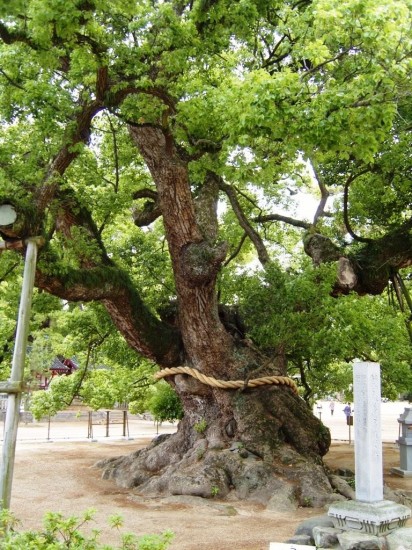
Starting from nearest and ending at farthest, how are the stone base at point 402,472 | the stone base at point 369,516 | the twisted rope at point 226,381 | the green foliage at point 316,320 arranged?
1. the stone base at point 369,516
2. the green foliage at point 316,320
3. the twisted rope at point 226,381
4. the stone base at point 402,472

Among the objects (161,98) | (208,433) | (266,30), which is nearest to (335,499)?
(208,433)

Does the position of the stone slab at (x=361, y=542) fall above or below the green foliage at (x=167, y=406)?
below

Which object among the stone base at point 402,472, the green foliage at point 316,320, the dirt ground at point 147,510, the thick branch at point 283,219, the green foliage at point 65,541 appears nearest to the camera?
the green foliage at point 65,541

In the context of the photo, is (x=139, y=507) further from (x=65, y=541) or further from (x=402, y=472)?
(x=402, y=472)

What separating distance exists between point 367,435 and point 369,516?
0.92m

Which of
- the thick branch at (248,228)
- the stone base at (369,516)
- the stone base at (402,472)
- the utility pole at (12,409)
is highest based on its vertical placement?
the thick branch at (248,228)

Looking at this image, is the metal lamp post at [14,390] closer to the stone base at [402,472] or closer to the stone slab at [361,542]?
the stone slab at [361,542]

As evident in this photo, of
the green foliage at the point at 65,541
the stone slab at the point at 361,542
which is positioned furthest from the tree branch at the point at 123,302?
the stone slab at the point at 361,542

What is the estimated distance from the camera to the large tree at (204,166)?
20.5 feet

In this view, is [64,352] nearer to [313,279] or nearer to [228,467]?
[228,467]

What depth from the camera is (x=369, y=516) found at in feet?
20.9

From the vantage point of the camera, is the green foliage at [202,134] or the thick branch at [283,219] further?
the thick branch at [283,219]

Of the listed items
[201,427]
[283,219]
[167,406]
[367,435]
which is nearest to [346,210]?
[283,219]

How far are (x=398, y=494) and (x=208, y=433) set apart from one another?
3.45m
